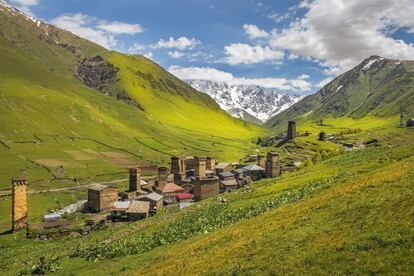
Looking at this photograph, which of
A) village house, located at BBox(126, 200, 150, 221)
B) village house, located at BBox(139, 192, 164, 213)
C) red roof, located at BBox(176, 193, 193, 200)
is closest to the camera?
village house, located at BBox(126, 200, 150, 221)

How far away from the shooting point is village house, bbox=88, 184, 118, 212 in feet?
348

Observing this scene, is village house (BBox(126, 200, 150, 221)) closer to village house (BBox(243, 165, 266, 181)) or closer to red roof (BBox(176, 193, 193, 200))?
red roof (BBox(176, 193, 193, 200))

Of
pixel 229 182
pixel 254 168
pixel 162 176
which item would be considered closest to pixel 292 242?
pixel 229 182

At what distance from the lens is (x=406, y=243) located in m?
25.0

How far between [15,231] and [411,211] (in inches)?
3138

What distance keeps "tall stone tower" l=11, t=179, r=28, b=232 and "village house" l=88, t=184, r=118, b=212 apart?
19.8 meters

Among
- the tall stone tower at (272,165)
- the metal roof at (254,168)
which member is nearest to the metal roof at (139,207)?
the tall stone tower at (272,165)

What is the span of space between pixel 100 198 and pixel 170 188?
72.1 ft

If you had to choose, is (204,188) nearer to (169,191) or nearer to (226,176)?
(169,191)

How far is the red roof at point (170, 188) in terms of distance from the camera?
11994 cm

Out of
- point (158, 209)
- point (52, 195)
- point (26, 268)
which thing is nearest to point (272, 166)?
point (158, 209)

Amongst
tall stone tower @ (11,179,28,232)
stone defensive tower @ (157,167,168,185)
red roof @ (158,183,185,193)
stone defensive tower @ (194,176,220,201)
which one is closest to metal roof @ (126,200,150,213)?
stone defensive tower @ (194,176,220,201)

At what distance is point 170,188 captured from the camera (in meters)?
121

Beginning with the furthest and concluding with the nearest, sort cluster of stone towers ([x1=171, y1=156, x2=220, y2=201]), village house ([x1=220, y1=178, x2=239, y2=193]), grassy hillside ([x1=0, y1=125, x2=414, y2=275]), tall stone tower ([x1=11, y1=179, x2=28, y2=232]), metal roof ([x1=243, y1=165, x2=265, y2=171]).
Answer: metal roof ([x1=243, y1=165, x2=265, y2=171]) → village house ([x1=220, y1=178, x2=239, y2=193]) → cluster of stone towers ([x1=171, y1=156, x2=220, y2=201]) → tall stone tower ([x1=11, y1=179, x2=28, y2=232]) → grassy hillside ([x1=0, y1=125, x2=414, y2=275])
